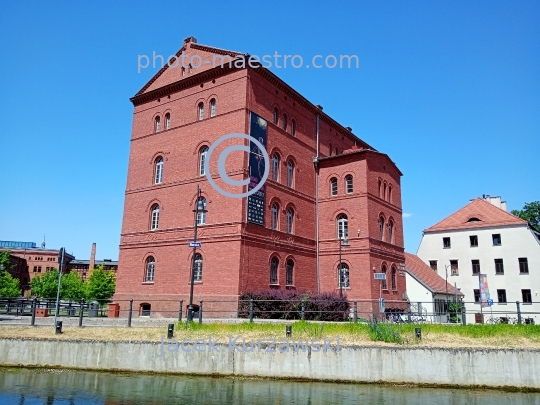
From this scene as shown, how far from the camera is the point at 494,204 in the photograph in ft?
162

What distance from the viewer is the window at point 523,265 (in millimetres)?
42000

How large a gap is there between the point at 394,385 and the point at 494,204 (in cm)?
4248

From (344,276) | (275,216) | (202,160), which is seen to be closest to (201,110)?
(202,160)

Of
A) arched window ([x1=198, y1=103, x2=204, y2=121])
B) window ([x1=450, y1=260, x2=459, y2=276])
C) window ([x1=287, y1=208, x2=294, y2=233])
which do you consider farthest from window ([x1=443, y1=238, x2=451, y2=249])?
arched window ([x1=198, y1=103, x2=204, y2=121])

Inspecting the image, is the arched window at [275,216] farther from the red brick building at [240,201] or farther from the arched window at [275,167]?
the arched window at [275,167]

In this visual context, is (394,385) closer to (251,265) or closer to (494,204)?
(251,265)

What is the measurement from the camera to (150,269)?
28609 millimetres

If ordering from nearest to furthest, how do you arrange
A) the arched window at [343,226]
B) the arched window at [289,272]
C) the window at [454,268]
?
the arched window at [289,272] → the arched window at [343,226] → the window at [454,268]

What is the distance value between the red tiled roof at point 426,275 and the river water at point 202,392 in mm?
27101

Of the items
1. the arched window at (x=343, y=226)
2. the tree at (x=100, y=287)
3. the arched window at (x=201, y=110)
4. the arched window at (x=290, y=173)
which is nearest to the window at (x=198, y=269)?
the arched window at (x=290, y=173)

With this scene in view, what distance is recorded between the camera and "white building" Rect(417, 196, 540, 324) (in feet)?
137

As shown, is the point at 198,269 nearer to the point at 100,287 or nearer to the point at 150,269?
the point at 150,269

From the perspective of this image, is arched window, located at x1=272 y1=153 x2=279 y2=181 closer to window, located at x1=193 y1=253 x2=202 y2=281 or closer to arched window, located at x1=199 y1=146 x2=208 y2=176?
arched window, located at x1=199 y1=146 x2=208 y2=176

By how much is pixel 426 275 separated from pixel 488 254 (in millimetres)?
8279
